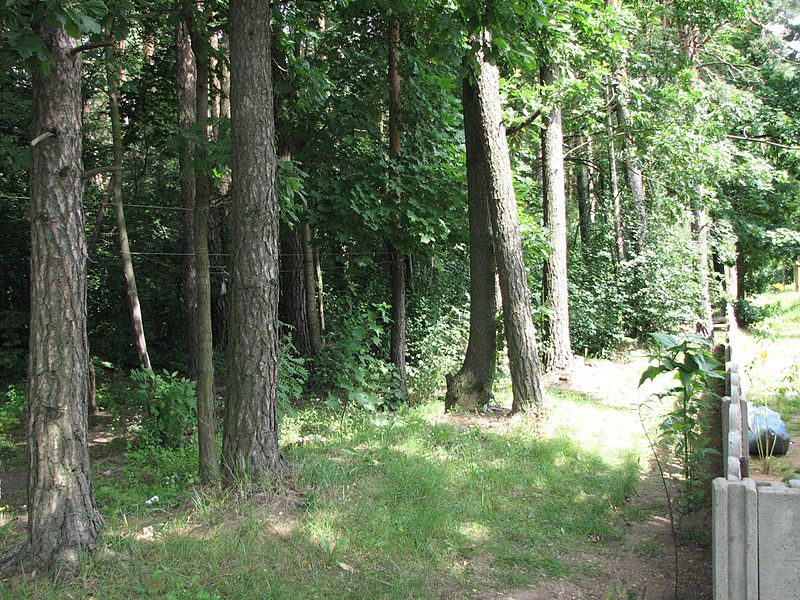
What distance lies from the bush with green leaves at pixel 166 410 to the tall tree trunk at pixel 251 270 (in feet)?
8.61

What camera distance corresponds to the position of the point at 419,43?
1046 cm

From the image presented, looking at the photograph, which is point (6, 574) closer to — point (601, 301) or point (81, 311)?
point (81, 311)

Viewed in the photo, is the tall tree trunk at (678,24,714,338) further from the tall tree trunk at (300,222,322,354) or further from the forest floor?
the forest floor

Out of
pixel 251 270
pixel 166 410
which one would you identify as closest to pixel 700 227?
pixel 166 410

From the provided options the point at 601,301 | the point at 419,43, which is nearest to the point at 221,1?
the point at 419,43

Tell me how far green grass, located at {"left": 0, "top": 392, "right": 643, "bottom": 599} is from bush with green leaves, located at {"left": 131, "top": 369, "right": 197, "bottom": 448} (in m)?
0.37

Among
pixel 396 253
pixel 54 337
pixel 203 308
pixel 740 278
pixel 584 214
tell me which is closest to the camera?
pixel 54 337

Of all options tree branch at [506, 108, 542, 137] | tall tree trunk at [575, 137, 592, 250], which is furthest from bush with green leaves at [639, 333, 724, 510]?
tall tree trunk at [575, 137, 592, 250]

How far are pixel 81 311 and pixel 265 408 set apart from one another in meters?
1.87

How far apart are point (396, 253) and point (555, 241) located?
4.59m

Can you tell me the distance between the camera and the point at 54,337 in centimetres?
429

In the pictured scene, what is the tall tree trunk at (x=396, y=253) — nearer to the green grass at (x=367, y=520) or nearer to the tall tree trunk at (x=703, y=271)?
the green grass at (x=367, y=520)

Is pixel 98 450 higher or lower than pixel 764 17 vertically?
lower

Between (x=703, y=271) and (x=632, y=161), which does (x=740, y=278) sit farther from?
(x=632, y=161)
